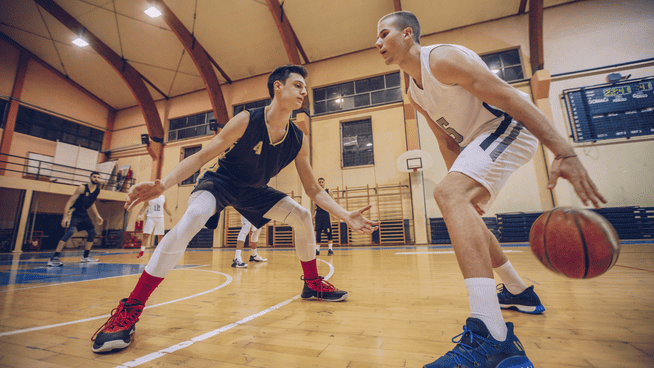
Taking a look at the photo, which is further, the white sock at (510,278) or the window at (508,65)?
the window at (508,65)

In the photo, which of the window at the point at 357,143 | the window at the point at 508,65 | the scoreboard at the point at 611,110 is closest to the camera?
the scoreboard at the point at 611,110

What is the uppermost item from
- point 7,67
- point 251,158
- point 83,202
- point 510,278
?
point 7,67

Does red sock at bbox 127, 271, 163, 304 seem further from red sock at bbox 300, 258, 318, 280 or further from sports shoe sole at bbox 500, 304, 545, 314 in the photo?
sports shoe sole at bbox 500, 304, 545, 314

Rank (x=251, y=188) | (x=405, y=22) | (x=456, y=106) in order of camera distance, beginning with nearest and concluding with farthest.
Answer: (x=456, y=106) < (x=405, y=22) < (x=251, y=188)

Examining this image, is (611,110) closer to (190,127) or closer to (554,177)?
(554,177)

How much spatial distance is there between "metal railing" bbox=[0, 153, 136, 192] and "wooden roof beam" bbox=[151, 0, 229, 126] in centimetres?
667

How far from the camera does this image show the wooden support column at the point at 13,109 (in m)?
11.4

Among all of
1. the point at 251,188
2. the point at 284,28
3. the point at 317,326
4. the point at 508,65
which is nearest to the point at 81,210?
the point at 251,188

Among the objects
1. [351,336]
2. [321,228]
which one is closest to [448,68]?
[351,336]

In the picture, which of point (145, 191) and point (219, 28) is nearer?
point (145, 191)

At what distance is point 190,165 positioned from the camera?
1618mm

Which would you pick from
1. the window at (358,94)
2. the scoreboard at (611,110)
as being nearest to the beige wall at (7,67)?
the window at (358,94)

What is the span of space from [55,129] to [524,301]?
19.0m

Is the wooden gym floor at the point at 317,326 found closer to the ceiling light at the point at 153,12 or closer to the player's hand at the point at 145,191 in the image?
the player's hand at the point at 145,191
